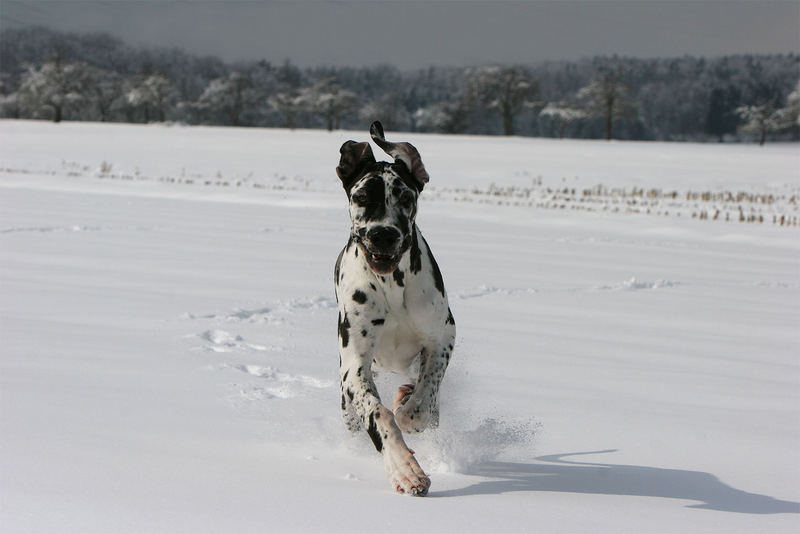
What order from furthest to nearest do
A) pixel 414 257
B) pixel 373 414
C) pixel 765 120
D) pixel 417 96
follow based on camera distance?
pixel 417 96 < pixel 765 120 < pixel 414 257 < pixel 373 414

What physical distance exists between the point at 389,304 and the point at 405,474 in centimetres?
91

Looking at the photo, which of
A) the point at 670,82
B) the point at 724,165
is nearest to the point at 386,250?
the point at 724,165

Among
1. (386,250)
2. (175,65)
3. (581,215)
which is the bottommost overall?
(581,215)

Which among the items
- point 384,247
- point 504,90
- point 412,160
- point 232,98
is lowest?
point 384,247

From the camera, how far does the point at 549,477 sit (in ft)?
A: 14.4

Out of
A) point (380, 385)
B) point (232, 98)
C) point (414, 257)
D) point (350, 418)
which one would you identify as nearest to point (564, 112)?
point (232, 98)

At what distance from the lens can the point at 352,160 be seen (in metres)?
4.34

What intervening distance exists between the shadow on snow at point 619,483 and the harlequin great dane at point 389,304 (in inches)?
17.0

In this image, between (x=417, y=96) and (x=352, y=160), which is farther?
(x=417, y=96)

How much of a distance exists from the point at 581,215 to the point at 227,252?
12846mm

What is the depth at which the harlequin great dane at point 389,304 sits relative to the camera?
4.07 m

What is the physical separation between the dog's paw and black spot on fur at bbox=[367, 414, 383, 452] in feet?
0.18

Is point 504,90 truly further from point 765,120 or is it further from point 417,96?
point 417,96

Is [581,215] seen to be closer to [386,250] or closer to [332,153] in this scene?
[386,250]
